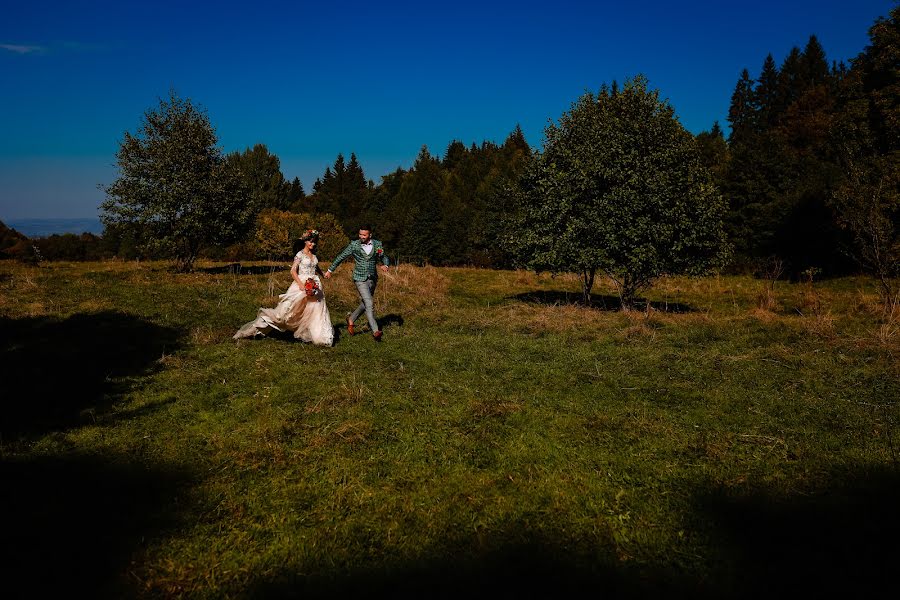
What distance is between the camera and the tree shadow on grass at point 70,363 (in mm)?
6555

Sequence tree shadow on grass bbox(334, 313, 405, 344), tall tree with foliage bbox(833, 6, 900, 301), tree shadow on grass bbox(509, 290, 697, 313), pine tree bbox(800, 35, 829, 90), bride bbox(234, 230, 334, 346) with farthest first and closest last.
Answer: pine tree bbox(800, 35, 829, 90), tall tree with foliage bbox(833, 6, 900, 301), tree shadow on grass bbox(509, 290, 697, 313), tree shadow on grass bbox(334, 313, 405, 344), bride bbox(234, 230, 334, 346)

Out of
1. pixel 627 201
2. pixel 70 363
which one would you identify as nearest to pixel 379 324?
pixel 70 363

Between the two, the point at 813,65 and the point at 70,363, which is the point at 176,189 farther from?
the point at 813,65

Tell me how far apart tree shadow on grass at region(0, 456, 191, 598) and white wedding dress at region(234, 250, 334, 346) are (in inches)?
238

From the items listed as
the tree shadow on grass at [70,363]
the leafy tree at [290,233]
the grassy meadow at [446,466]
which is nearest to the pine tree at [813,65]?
the leafy tree at [290,233]

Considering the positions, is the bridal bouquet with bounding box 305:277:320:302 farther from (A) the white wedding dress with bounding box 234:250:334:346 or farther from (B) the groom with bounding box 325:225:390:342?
(B) the groom with bounding box 325:225:390:342

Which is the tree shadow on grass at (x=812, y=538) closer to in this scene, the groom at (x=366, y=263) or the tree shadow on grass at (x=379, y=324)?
the groom at (x=366, y=263)

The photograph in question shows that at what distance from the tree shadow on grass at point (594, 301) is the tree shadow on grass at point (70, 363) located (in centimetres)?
1341

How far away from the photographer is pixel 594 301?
67.9 ft

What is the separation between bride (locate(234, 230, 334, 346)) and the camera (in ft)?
36.9

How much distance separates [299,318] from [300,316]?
56mm

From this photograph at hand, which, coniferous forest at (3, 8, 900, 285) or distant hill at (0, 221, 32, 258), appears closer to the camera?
coniferous forest at (3, 8, 900, 285)

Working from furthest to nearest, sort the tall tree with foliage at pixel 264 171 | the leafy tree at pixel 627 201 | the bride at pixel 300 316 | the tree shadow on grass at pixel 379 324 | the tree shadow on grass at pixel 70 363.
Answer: the tall tree with foliage at pixel 264 171 < the leafy tree at pixel 627 201 < the tree shadow on grass at pixel 379 324 < the bride at pixel 300 316 < the tree shadow on grass at pixel 70 363

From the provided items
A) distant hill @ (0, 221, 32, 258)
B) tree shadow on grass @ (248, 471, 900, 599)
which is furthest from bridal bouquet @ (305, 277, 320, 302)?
distant hill @ (0, 221, 32, 258)
